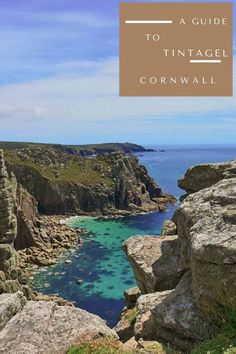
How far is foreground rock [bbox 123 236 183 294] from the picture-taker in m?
22.0

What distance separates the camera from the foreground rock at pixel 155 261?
22.0m

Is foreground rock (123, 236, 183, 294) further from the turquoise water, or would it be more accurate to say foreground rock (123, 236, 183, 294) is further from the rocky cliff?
the turquoise water

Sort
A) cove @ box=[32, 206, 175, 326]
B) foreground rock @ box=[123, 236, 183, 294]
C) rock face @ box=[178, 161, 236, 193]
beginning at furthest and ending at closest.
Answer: cove @ box=[32, 206, 175, 326] < rock face @ box=[178, 161, 236, 193] < foreground rock @ box=[123, 236, 183, 294]

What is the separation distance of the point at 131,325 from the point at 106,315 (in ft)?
174

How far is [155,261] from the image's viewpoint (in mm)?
23359

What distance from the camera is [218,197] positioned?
17.3 m

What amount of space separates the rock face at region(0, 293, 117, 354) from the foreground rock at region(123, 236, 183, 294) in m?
5.08

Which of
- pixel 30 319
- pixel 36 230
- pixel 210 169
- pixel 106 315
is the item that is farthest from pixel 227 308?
pixel 36 230

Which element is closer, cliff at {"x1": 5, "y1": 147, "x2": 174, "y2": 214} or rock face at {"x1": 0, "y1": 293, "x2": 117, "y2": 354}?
rock face at {"x1": 0, "y1": 293, "x2": 117, "y2": 354}

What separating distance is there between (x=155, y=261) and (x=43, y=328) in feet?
26.9

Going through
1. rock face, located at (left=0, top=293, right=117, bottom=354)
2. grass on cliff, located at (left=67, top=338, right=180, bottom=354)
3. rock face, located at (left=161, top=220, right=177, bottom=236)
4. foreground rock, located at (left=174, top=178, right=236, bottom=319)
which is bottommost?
rock face, located at (left=0, top=293, right=117, bottom=354)

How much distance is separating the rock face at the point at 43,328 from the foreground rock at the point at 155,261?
200 inches

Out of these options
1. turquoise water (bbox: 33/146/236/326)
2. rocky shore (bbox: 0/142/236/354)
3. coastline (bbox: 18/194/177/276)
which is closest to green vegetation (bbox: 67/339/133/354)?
rocky shore (bbox: 0/142/236/354)

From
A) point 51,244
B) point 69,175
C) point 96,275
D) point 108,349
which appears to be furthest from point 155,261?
point 69,175
